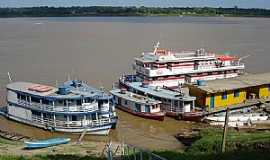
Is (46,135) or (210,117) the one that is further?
(210,117)

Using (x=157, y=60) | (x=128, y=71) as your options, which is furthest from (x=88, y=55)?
(x=157, y=60)

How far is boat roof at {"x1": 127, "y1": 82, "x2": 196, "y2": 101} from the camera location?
2623 cm

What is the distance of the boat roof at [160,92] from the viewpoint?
86.1 ft

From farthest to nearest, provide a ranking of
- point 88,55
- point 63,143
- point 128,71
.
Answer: point 88,55, point 128,71, point 63,143

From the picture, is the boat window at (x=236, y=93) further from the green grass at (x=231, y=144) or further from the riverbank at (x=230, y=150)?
the green grass at (x=231, y=144)

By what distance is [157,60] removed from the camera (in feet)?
101

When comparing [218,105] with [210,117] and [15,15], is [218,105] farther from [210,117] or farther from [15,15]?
[15,15]

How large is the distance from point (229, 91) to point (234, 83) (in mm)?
1451

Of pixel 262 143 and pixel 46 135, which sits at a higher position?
pixel 262 143

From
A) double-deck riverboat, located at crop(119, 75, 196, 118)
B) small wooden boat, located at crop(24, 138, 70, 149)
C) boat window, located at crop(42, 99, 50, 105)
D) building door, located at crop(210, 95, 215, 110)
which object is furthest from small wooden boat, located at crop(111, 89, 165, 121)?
small wooden boat, located at crop(24, 138, 70, 149)

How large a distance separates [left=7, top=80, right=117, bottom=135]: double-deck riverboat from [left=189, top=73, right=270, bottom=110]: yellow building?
562cm

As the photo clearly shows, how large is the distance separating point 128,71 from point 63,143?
20.3 m

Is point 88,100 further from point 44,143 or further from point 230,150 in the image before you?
point 230,150

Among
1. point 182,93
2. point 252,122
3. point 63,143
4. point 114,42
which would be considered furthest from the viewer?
point 114,42
